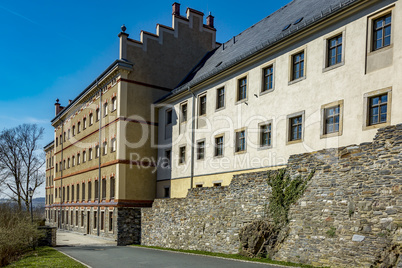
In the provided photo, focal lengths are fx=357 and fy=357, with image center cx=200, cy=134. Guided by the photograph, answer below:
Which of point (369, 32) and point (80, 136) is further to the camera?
point (80, 136)

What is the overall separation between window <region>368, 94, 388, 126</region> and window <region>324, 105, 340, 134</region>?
1.59m

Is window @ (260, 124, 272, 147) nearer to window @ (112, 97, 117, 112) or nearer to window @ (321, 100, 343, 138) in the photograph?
window @ (321, 100, 343, 138)

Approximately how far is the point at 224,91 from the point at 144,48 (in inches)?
436

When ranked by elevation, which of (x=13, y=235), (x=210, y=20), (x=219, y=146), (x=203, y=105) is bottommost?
(x=13, y=235)

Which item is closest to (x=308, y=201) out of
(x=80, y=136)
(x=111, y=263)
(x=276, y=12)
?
(x=111, y=263)

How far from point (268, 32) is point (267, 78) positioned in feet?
A: 16.9

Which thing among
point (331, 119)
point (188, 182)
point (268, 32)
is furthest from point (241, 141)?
point (268, 32)

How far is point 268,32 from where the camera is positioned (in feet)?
79.4

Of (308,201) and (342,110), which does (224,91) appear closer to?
(342,110)

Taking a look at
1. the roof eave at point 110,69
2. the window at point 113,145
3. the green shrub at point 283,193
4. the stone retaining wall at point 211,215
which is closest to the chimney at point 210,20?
the roof eave at point 110,69

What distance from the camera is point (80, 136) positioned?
41.4 m

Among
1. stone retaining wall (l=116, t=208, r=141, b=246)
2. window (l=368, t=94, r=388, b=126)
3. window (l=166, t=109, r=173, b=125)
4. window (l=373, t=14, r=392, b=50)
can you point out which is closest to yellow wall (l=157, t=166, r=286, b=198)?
stone retaining wall (l=116, t=208, r=141, b=246)

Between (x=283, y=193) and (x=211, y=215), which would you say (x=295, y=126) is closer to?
(x=283, y=193)

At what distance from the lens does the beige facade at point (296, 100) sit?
14.5m
